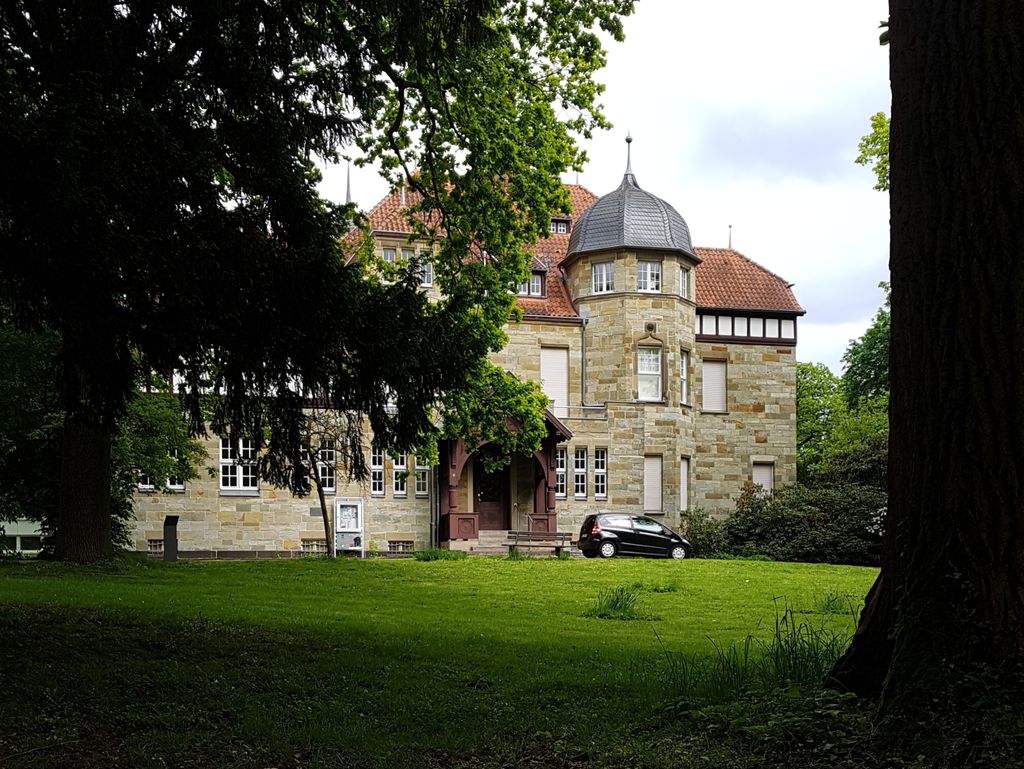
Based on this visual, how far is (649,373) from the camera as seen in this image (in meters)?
39.5

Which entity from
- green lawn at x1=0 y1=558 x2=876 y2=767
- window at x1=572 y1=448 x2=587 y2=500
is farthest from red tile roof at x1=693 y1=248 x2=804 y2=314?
green lawn at x1=0 y1=558 x2=876 y2=767

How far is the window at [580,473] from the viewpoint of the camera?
3884 cm

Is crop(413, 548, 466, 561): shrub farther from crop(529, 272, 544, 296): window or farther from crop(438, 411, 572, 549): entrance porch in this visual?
crop(529, 272, 544, 296): window

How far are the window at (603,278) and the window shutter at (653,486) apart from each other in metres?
6.24

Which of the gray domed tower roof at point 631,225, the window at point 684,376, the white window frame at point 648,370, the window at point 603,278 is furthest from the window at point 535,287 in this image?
the window at point 684,376

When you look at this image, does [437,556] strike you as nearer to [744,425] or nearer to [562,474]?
[562,474]

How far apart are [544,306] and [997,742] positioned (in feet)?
117

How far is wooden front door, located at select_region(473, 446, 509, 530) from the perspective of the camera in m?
37.8

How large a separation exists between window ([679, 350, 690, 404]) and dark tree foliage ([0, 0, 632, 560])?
95.8 feet

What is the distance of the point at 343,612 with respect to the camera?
12836 mm

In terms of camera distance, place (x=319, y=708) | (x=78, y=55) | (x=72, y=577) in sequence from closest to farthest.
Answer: (x=319, y=708) < (x=78, y=55) < (x=72, y=577)

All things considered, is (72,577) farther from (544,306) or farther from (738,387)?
(738,387)

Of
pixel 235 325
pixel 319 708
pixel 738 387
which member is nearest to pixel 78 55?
pixel 235 325

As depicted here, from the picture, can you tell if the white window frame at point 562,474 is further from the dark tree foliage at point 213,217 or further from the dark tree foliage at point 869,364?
the dark tree foliage at point 213,217
